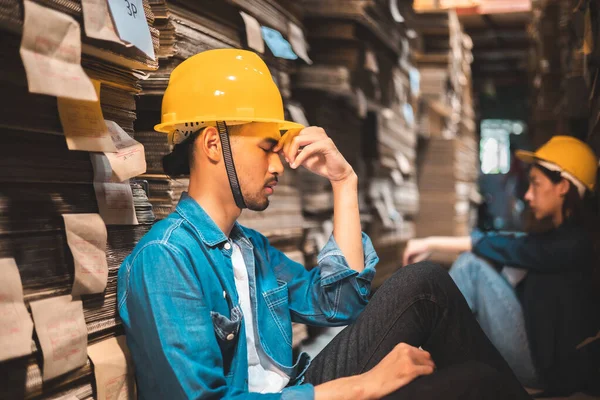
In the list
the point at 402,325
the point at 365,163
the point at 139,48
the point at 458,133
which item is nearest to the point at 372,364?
the point at 402,325

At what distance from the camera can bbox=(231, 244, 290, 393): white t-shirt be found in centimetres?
215

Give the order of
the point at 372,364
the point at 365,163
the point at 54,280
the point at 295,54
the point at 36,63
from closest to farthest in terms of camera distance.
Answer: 1. the point at 36,63
2. the point at 54,280
3. the point at 372,364
4. the point at 295,54
5. the point at 365,163

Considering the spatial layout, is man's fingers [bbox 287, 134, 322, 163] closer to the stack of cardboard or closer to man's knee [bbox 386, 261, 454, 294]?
man's knee [bbox 386, 261, 454, 294]

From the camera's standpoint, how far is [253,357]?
2.17 m

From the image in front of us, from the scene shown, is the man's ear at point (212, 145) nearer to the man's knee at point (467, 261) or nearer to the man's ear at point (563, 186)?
the man's knee at point (467, 261)

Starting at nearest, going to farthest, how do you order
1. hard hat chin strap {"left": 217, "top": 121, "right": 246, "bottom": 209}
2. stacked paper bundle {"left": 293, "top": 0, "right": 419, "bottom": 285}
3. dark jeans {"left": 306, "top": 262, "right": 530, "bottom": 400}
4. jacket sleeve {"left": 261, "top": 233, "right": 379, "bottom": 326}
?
hard hat chin strap {"left": 217, "top": 121, "right": 246, "bottom": 209} → dark jeans {"left": 306, "top": 262, "right": 530, "bottom": 400} → jacket sleeve {"left": 261, "top": 233, "right": 379, "bottom": 326} → stacked paper bundle {"left": 293, "top": 0, "right": 419, "bottom": 285}

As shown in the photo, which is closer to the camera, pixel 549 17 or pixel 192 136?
pixel 192 136

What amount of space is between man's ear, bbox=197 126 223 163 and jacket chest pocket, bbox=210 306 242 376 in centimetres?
47

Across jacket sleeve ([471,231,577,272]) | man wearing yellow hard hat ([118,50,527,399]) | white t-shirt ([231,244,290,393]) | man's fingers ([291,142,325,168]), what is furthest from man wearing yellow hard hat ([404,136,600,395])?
white t-shirt ([231,244,290,393])

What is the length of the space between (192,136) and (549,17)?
17.8 ft

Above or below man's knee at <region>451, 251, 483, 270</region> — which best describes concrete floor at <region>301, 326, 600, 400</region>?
below

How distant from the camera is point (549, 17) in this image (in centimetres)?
665

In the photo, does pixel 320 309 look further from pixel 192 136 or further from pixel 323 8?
pixel 323 8

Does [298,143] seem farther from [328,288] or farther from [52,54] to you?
[52,54]
